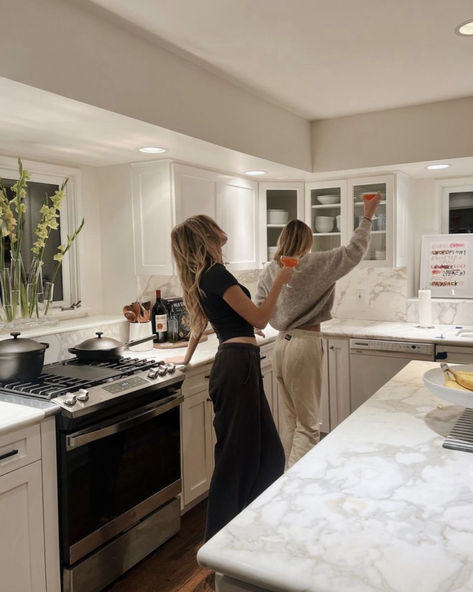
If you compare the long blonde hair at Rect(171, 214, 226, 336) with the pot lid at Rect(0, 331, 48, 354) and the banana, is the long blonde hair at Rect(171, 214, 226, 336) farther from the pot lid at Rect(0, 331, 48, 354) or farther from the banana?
the banana

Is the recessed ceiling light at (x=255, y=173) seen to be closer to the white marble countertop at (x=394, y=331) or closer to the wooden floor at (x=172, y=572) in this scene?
the white marble countertop at (x=394, y=331)

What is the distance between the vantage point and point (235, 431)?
2.43m

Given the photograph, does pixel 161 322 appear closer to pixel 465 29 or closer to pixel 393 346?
pixel 393 346

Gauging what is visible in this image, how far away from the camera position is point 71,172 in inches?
133

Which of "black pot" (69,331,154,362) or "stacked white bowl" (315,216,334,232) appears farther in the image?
"stacked white bowl" (315,216,334,232)

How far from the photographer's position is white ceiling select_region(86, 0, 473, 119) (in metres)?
2.17

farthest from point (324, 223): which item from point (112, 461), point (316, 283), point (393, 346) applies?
point (112, 461)

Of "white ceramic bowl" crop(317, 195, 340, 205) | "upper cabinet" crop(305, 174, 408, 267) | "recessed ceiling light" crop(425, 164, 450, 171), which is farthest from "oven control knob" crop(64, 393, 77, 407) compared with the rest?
"recessed ceiling light" crop(425, 164, 450, 171)

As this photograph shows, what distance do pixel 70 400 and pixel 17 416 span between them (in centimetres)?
21

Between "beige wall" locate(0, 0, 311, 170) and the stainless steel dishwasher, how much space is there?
5.21 feet

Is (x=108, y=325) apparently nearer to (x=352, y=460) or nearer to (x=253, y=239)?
(x=253, y=239)

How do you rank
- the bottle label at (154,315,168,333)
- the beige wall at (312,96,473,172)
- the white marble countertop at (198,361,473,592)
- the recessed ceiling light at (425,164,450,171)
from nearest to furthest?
the white marble countertop at (198,361,473,592) → the bottle label at (154,315,168,333) → the beige wall at (312,96,473,172) → the recessed ceiling light at (425,164,450,171)

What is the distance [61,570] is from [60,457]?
1.53ft

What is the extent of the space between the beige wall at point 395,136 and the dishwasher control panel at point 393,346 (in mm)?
1276
